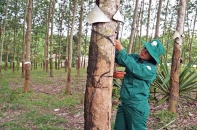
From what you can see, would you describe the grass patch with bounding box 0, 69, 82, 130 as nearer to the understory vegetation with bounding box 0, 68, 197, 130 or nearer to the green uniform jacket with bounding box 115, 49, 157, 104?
the understory vegetation with bounding box 0, 68, 197, 130

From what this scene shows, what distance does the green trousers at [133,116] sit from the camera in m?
2.65

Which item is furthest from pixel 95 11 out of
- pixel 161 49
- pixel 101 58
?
pixel 161 49

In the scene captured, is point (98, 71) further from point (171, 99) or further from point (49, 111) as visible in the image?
point (49, 111)

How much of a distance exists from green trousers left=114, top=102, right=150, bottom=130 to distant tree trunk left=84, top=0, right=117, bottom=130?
56 centimetres

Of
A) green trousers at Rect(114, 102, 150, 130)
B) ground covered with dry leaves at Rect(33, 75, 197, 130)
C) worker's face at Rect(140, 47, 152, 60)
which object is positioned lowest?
ground covered with dry leaves at Rect(33, 75, 197, 130)

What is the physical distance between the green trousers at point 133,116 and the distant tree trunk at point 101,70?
0.56 m

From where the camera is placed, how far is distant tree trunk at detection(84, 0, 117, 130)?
2.10 metres

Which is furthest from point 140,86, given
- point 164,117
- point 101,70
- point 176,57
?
point 164,117

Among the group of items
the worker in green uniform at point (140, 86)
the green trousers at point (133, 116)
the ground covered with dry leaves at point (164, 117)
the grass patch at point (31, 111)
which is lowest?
the grass patch at point (31, 111)

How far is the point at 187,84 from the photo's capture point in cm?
624

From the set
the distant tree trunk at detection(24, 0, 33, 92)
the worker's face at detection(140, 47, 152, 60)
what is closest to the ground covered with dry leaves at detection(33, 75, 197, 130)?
the worker's face at detection(140, 47, 152, 60)

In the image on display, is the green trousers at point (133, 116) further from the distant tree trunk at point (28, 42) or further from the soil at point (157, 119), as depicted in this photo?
the distant tree trunk at point (28, 42)

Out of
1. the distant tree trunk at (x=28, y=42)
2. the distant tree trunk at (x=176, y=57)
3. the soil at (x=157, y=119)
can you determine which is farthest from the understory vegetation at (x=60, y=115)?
the distant tree trunk at (x=28, y=42)

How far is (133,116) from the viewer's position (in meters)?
2.66
